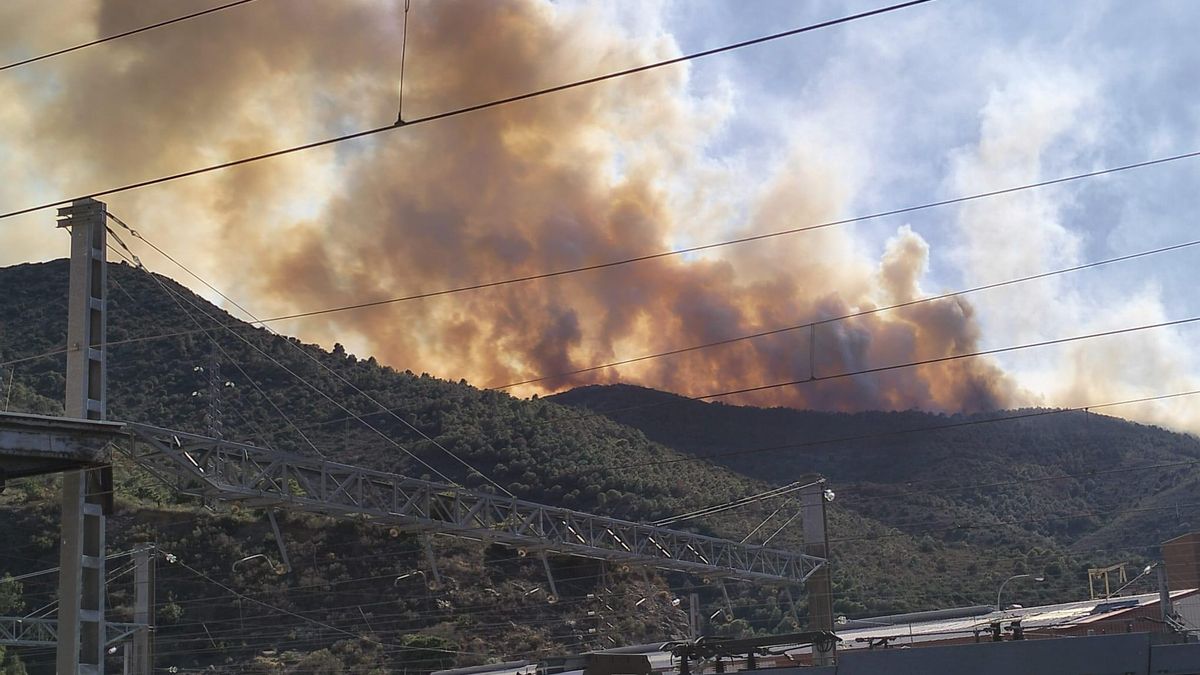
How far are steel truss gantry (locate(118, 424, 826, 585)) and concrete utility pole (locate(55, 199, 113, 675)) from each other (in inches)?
47.7

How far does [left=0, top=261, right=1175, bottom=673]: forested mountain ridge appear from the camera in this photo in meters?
59.2

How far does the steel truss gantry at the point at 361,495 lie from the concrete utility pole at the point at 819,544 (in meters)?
0.39

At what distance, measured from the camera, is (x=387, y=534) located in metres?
69.8

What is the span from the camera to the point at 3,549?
63000 mm

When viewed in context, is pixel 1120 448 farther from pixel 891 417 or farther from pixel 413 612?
pixel 413 612

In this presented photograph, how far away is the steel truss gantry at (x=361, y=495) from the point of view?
86.8 ft

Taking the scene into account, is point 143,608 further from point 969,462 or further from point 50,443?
point 969,462

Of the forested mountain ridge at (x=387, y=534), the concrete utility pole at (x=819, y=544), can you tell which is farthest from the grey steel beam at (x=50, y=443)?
the forested mountain ridge at (x=387, y=534)

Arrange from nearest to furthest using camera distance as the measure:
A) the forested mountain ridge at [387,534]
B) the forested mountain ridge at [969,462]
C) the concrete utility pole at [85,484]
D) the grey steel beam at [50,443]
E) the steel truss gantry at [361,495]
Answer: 1. the grey steel beam at [50,443]
2. the concrete utility pole at [85,484]
3. the steel truss gantry at [361,495]
4. the forested mountain ridge at [387,534]
5. the forested mountain ridge at [969,462]

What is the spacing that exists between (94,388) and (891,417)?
9924cm

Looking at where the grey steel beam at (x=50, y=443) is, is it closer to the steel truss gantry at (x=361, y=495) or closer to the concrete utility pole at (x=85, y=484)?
the concrete utility pole at (x=85, y=484)

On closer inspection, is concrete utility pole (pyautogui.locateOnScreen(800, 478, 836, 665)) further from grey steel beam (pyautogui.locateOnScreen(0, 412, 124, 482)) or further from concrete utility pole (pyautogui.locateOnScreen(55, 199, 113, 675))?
grey steel beam (pyautogui.locateOnScreen(0, 412, 124, 482))

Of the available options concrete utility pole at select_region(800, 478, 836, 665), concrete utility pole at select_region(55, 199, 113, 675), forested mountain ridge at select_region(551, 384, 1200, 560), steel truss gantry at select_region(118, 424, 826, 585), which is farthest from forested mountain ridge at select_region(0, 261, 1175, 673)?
concrete utility pole at select_region(55, 199, 113, 675)

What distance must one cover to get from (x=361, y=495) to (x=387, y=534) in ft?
129
